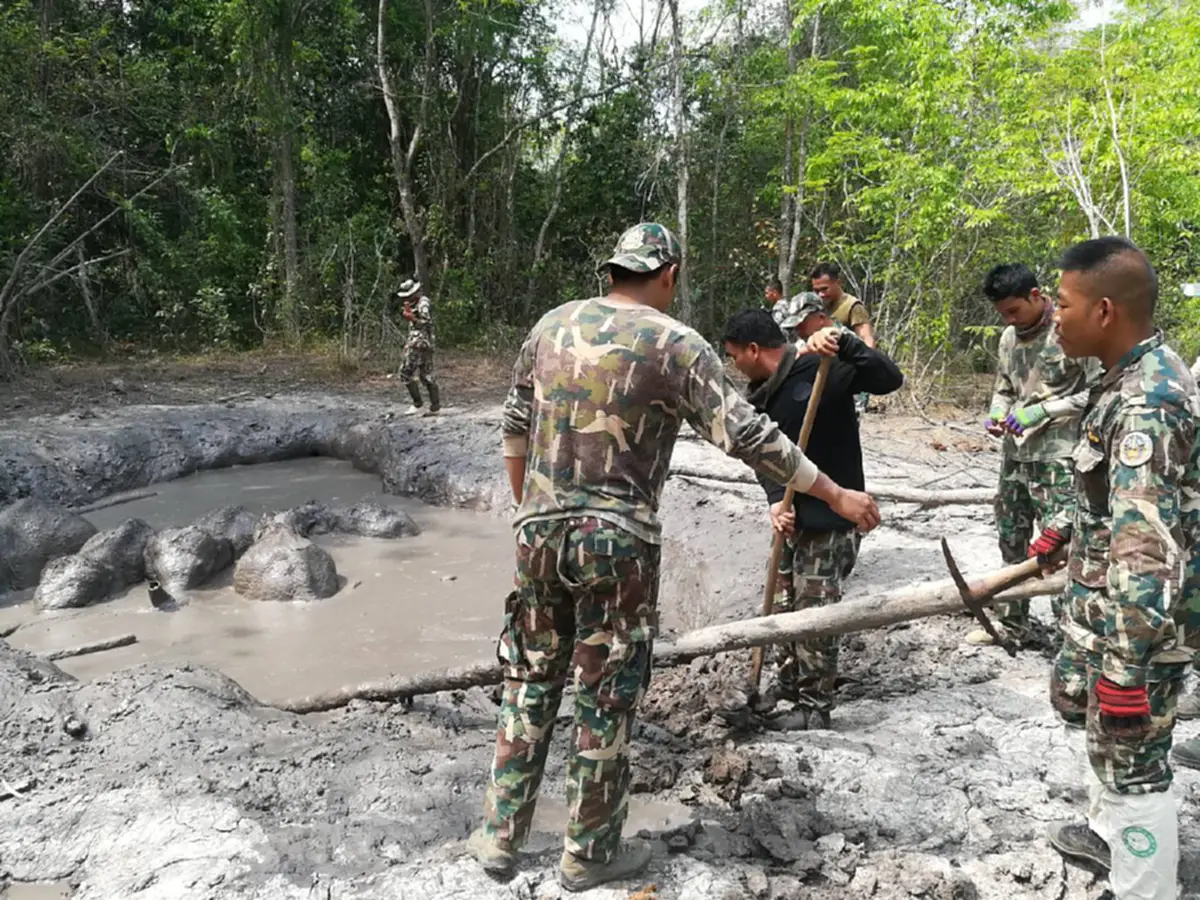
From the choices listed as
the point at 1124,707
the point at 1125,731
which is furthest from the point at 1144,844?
the point at 1124,707

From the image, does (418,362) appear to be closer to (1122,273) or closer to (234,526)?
(234,526)

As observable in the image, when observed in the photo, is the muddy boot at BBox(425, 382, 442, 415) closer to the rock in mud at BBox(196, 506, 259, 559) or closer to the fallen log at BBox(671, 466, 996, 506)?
the rock in mud at BBox(196, 506, 259, 559)

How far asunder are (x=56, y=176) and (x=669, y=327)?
14495 millimetres

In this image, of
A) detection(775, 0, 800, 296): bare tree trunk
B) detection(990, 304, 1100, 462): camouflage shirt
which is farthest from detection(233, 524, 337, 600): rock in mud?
detection(775, 0, 800, 296): bare tree trunk

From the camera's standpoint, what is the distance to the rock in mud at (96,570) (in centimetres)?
561

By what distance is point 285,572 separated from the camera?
573cm

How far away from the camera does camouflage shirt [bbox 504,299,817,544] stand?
224 centimetres

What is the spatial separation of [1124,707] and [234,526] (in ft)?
20.7

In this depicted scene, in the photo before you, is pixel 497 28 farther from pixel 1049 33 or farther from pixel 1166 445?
pixel 1166 445

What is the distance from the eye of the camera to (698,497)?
21.2ft

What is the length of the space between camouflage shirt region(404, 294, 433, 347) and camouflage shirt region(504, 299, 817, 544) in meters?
7.77

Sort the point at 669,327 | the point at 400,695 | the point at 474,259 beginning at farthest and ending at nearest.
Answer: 1. the point at 474,259
2. the point at 400,695
3. the point at 669,327

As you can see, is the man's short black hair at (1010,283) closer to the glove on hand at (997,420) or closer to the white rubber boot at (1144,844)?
the glove on hand at (997,420)

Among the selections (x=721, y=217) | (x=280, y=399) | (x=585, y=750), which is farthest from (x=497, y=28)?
(x=585, y=750)
